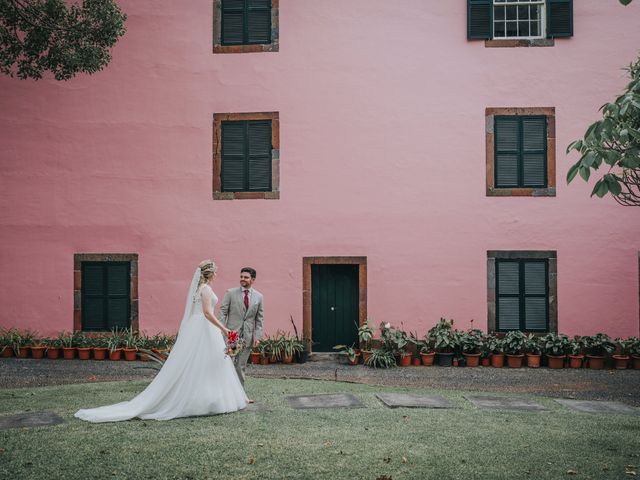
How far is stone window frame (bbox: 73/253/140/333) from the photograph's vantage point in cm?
1229

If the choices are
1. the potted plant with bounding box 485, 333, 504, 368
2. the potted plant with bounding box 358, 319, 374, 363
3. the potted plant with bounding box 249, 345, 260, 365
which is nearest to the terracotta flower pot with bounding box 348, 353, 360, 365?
the potted plant with bounding box 358, 319, 374, 363

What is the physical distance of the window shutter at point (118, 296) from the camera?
12.3 meters

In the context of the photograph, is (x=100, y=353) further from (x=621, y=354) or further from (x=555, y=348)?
(x=621, y=354)

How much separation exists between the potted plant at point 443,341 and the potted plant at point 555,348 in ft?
5.30

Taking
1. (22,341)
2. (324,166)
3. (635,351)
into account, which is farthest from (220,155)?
(635,351)

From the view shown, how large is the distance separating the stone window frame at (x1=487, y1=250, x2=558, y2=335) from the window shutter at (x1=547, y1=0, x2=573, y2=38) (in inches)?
159

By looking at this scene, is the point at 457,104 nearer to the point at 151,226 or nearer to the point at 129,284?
the point at 151,226

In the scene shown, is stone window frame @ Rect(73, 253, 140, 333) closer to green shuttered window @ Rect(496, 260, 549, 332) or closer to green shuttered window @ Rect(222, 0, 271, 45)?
green shuttered window @ Rect(222, 0, 271, 45)

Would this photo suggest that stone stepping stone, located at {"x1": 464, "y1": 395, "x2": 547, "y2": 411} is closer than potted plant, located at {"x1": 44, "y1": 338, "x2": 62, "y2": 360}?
Yes

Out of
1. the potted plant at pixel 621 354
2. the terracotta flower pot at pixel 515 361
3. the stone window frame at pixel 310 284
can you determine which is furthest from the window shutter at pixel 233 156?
the potted plant at pixel 621 354

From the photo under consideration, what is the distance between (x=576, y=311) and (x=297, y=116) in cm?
627

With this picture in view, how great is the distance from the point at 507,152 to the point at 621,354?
4160mm

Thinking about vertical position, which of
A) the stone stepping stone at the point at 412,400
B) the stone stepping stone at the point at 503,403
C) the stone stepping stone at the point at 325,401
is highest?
the stone stepping stone at the point at 325,401

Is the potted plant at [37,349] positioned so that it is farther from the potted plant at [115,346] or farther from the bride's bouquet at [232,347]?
the bride's bouquet at [232,347]
